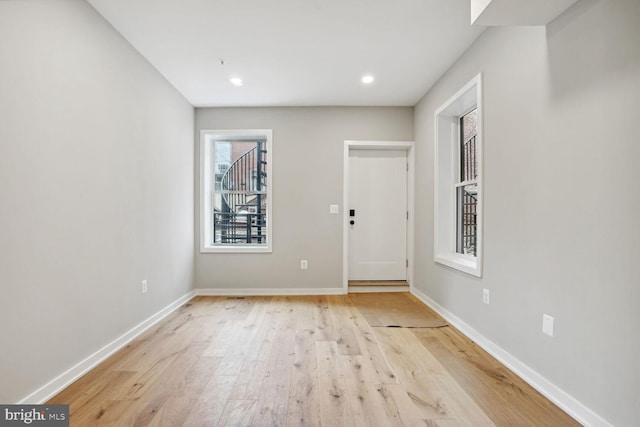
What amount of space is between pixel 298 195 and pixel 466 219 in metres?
2.05

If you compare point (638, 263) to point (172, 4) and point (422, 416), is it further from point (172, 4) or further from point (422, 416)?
point (172, 4)

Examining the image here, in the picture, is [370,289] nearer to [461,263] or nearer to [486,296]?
[461,263]

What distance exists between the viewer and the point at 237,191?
4258 mm

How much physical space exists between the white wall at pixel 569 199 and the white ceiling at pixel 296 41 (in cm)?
54

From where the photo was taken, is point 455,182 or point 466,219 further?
point 455,182

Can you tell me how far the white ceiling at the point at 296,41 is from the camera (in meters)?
2.15

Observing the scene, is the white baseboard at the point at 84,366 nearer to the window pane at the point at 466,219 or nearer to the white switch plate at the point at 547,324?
the white switch plate at the point at 547,324

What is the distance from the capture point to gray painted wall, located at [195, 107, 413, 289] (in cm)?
405

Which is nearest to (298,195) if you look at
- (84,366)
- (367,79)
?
(367,79)

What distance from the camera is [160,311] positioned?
310 centimetres

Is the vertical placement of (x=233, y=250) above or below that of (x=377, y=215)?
below

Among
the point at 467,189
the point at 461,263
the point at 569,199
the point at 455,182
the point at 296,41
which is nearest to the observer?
the point at 569,199

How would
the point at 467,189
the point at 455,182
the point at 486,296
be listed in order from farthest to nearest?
the point at 455,182 → the point at 467,189 → the point at 486,296

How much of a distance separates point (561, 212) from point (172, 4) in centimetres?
280
